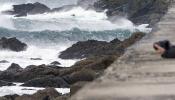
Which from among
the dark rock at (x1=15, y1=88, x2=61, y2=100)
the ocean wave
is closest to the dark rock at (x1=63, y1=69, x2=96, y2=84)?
the dark rock at (x1=15, y1=88, x2=61, y2=100)

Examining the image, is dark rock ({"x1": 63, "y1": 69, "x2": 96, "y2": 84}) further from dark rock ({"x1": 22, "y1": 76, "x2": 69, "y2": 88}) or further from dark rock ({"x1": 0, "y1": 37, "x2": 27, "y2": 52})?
dark rock ({"x1": 0, "y1": 37, "x2": 27, "y2": 52})

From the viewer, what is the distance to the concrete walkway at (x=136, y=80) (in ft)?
19.5

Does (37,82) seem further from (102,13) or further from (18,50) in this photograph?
(102,13)

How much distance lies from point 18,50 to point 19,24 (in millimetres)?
A: 16884

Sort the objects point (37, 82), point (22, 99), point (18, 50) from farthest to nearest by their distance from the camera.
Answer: point (18, 50) → point (37, 82) → point (22, 99)

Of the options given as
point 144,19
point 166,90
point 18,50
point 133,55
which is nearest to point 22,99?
point 133,55

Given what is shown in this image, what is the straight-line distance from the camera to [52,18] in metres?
52.4

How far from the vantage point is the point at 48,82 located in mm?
19109

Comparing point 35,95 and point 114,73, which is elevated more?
point 114,73

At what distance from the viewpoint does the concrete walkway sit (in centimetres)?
595

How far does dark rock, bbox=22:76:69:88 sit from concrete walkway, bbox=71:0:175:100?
1047cm

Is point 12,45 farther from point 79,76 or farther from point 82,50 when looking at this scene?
point 79,76

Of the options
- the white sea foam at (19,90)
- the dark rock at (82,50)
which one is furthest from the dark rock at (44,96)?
the dark rock at (82,50)

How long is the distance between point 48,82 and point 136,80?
41.6 ft
